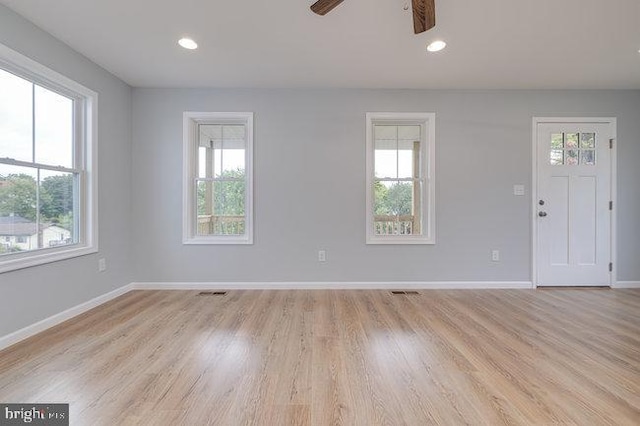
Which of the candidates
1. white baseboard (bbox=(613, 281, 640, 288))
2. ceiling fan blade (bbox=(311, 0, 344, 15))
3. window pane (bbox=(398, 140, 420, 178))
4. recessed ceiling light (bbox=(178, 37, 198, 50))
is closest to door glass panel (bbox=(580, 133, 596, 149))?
white baseboard (bbox=(613, 281, 640, 288))

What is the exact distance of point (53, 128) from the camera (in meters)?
2.73

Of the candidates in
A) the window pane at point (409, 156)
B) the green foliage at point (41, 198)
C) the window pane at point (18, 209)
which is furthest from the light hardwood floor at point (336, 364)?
the window pane at point (409, 156)

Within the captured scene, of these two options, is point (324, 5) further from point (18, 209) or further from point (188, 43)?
point (18, 209)

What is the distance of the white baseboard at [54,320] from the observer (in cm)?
223

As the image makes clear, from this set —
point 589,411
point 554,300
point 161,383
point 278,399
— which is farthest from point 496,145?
point 161,383

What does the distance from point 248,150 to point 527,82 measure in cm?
354

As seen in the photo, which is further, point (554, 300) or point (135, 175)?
point (135, 175)

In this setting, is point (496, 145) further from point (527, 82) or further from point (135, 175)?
point (135, 175)

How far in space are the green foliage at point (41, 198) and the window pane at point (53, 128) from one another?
18 centimetres

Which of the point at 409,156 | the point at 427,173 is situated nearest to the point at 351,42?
the point at 409,156

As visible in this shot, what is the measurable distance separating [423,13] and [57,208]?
350 centimetres

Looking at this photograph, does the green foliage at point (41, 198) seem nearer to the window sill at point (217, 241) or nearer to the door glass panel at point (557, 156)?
the window sill at point (217, 241)

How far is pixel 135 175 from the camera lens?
12.3ft

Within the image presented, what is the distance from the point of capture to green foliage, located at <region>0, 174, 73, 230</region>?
7.56ft
